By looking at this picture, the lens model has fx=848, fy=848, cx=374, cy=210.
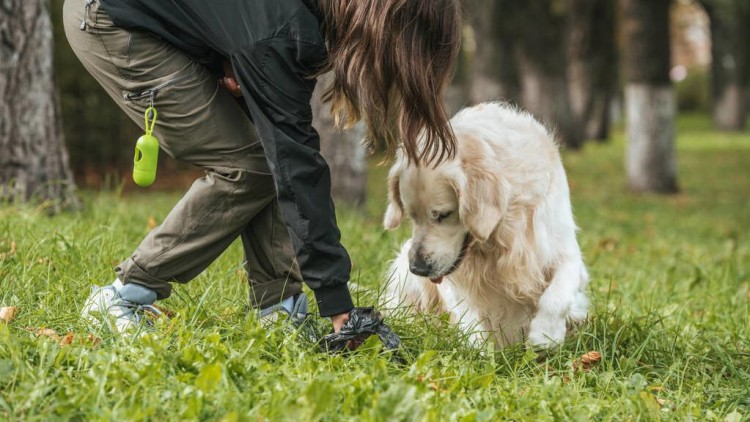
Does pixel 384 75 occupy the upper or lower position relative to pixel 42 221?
upper

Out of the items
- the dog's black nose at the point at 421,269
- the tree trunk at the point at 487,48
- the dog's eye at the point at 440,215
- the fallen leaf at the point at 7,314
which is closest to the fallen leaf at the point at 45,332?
the fallen leaf at the point at 7,314

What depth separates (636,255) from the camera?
694cm

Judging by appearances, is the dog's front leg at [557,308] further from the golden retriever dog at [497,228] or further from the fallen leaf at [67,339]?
the fallen leaf at [67,339]

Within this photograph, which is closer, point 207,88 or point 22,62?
point 207,88

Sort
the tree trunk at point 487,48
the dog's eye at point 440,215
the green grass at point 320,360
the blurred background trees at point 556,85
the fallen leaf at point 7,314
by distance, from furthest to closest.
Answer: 1. the tree trunk at point 487,48
2. the blurred background trees at point 556,85
3. the dog's eye at point 440,215
4. the fallen leaf at point 7,314
5. the green grass at point 320,360

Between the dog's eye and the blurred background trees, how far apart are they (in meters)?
0.87

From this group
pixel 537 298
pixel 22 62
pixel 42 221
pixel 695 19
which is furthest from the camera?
pixel 695 19

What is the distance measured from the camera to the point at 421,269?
12.0ft

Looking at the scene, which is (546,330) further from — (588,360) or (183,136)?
(183,136)

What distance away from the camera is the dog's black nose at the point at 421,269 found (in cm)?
367

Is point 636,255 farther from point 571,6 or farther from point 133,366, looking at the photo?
point 571,6

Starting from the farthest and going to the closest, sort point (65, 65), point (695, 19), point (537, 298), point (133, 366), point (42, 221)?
point (695, 19) → point (65, 65) → point (42, 221) → point (537, 298) → point (133, 366)

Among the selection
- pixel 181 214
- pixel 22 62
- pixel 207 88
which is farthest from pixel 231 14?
pixel 22 62

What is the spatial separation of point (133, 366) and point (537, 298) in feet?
6.35
